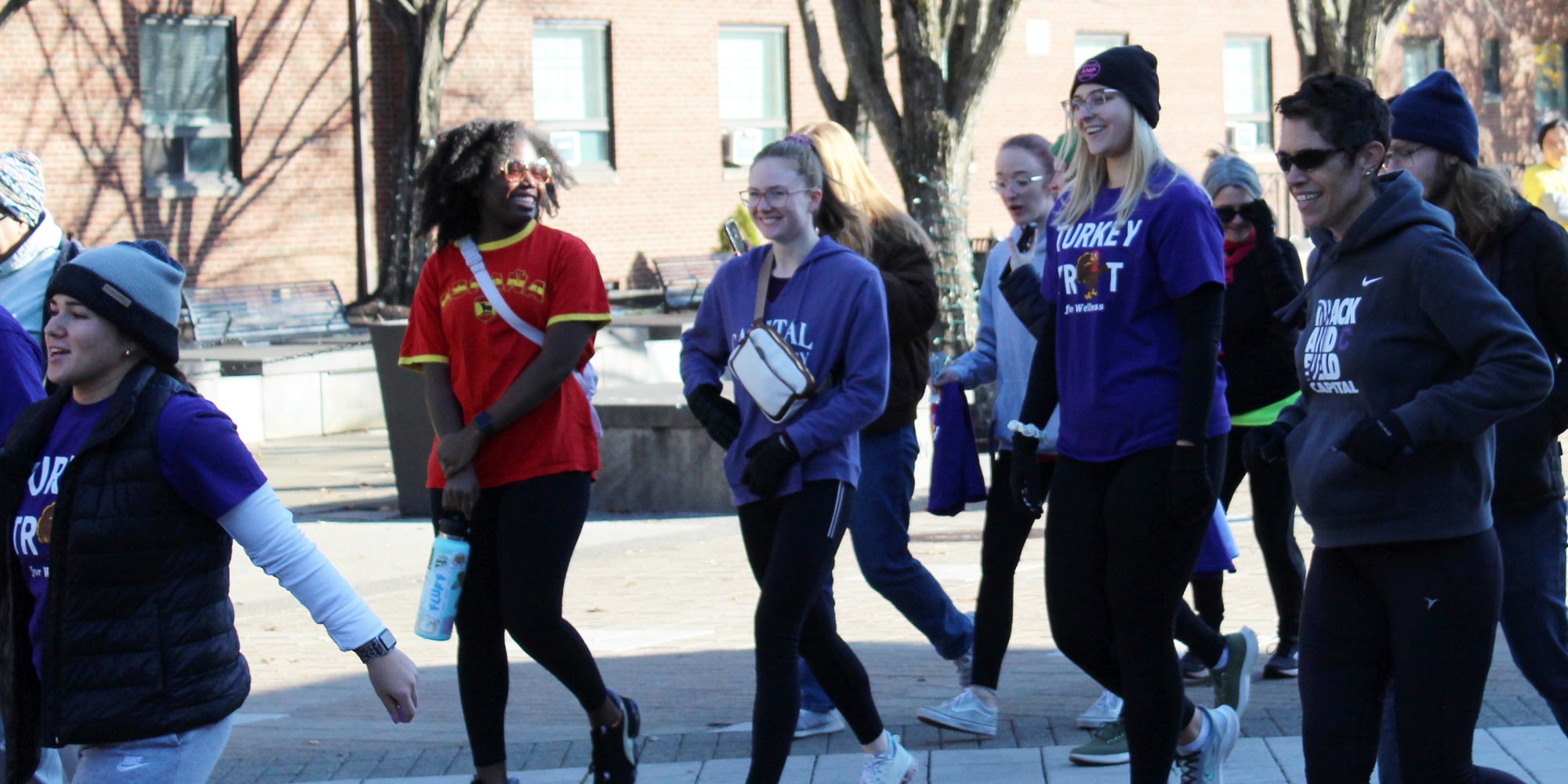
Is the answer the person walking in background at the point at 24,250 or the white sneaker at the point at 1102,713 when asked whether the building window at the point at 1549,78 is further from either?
the person walking in background at the point at 24,250

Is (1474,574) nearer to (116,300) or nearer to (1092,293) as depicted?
(1092,293)

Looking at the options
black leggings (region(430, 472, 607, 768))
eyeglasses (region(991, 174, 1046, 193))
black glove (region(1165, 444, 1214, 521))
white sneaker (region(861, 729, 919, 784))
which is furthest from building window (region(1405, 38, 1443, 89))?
black glove (region(1165, 444, 1214, 521))

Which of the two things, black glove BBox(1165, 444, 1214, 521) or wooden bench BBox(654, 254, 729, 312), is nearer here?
black glove BBox(1165, 444, 1214, 521)

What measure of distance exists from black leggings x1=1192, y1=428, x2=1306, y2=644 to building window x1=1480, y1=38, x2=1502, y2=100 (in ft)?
107

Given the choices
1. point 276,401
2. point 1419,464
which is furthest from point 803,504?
point 276,401

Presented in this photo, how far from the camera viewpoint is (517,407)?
497cm

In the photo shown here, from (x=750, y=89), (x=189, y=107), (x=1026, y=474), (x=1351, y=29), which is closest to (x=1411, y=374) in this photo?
(x=1026, y=474)

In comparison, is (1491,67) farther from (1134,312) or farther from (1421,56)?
(1134,312)

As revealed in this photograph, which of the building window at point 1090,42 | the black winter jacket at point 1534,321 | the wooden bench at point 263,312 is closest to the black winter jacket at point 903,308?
the black winter jacket at point 1534,321

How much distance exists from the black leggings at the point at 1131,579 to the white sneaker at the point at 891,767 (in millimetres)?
713

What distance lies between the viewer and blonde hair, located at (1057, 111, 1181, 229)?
4.44 metres

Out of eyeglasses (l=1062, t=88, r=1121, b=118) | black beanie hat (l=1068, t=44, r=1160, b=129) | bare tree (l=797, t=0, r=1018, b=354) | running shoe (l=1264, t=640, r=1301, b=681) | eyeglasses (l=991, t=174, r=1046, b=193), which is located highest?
bare tree (l=797, t=0, r=1018, b=354)

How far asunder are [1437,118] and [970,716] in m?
2.31

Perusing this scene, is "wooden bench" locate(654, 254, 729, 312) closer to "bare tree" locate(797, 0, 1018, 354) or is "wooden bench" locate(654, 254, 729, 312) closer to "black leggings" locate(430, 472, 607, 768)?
"bare tree" locate(797, 0, 1018, 354)
